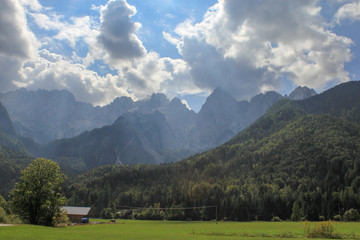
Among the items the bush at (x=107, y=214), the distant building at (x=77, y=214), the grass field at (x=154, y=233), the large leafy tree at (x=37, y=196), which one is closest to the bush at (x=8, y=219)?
the large leafy tree at (x=37, y=196)

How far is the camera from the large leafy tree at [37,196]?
7112cm

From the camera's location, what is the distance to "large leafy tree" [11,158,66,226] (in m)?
71.1

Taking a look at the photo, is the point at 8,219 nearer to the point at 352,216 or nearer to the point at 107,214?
the point at 107,214

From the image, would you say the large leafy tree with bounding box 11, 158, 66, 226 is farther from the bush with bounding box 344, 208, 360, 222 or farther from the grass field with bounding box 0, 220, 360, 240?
the bush with bounding box 344, 208, 360, 222

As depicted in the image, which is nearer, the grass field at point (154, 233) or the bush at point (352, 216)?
the grass field at point (154, 233)

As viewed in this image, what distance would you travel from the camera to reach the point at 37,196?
72312 mm

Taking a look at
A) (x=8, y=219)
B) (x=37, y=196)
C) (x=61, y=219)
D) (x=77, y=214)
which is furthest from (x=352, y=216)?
(x=77, y=214)

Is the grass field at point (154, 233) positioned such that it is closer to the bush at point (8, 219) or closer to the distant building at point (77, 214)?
the bush at point (8, 219)

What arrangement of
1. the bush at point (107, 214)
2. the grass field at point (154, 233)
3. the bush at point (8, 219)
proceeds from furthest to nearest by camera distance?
the bush at point (107, 214)
the bush at point (8, 219)
the grass field at point (154, 233)

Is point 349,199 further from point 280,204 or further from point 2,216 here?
point 2,216

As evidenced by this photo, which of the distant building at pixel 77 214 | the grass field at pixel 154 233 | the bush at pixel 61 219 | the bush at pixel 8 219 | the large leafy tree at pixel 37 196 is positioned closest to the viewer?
the grass field at pixel 154 233

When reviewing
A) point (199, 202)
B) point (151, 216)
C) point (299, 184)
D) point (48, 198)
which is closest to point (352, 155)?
point (299, 184)

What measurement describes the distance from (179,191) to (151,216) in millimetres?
29901

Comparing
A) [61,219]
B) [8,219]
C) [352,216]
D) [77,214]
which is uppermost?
[8,219]
